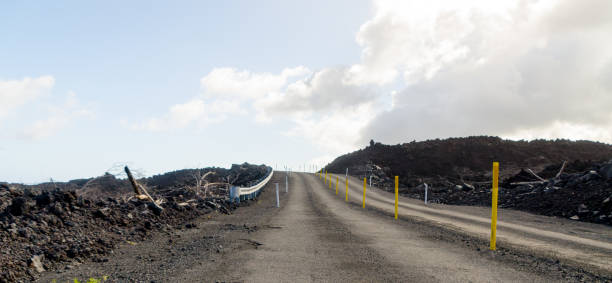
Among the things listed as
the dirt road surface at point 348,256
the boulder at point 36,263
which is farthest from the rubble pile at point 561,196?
the boulder at point 36,263

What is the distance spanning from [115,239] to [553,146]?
Answer: 68730 millimetres

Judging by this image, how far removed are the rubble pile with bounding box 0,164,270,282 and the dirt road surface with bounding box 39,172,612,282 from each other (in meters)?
0.46

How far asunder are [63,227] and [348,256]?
6.48m

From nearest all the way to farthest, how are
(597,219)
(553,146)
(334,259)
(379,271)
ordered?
(379,271), (334,259), (597,219), (553,146)

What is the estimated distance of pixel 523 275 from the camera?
21.8 ft

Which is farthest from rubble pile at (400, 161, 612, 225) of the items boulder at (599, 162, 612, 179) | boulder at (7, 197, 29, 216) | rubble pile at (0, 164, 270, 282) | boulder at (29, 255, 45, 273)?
boulder at (7, 197, 29, 216)

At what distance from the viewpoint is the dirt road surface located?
6395 millimetres

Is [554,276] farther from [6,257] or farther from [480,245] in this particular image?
[6,257]

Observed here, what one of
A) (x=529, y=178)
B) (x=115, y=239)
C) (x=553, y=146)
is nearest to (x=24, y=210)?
(x=115, y=239)

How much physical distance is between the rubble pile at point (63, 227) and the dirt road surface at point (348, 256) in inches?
18.0

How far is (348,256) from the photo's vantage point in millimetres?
7766

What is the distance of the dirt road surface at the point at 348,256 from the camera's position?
639 cm

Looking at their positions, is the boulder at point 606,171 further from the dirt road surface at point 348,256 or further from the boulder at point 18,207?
the boulder at point 18,207

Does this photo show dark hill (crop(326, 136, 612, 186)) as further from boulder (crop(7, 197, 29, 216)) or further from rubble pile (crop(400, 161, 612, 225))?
boulder (crop(7, 197, 29, 216))
